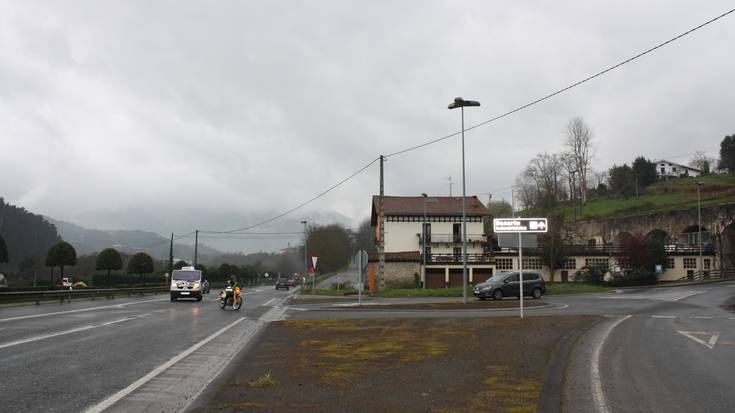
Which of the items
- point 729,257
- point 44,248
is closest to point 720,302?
point 729,257

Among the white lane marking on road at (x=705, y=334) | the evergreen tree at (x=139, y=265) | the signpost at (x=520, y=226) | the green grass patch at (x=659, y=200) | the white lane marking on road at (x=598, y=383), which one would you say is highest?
the green grass patch at (x=659, y=200)

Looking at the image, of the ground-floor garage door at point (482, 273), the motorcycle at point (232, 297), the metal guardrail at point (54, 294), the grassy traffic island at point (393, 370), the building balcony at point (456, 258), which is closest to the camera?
the grassy traffic island at point (393, 370)

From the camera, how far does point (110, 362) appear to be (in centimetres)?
915

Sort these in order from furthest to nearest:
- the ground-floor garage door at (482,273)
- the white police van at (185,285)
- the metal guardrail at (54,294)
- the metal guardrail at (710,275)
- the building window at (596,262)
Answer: the ground-floor garage door at (482,273)
the building window at (596,262)
the metal guardrail at (710,275)
the white police van at (185,285)
the metal guardrail at (54,294)

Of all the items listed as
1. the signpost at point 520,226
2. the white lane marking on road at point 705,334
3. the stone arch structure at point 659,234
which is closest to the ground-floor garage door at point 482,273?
the stone arch structure at point 659,234

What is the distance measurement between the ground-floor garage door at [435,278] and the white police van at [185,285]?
103 ft

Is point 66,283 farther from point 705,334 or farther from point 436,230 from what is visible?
point 705,334

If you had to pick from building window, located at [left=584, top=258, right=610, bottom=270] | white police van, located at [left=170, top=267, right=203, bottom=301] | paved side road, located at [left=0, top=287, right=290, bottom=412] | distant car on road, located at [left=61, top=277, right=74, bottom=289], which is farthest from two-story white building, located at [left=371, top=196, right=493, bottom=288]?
paved side road, located at [left=0, top=287, right=290, bottom=412]

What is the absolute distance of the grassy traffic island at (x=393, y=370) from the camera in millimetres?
6281

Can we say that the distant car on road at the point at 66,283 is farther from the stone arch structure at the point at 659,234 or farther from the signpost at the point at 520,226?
the stone arch structure at the point at 659,234

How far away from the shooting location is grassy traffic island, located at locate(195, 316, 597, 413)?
628cm

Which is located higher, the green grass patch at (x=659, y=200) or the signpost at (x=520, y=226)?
the green grass patch at (x=659, y=200)

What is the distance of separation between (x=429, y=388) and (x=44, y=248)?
118 meters

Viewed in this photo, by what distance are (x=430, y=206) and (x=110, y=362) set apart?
6089 cm
